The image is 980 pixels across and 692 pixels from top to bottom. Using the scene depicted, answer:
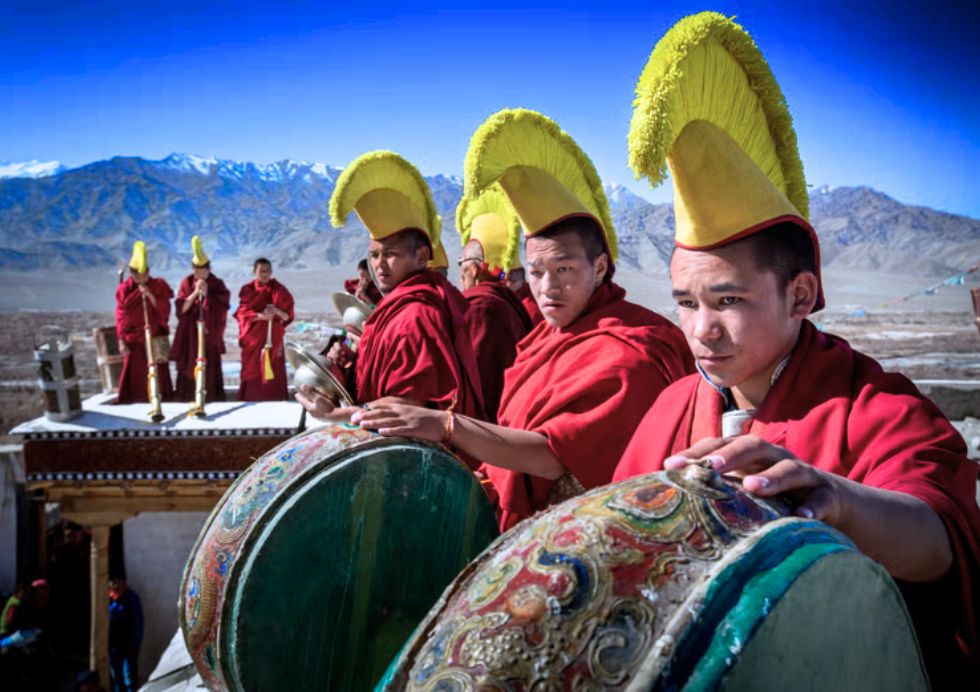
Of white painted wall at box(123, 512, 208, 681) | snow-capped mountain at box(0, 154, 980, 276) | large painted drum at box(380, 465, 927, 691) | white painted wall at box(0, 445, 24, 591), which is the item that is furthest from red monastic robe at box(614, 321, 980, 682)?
snow-capped mountain at box(0, 154, 980, 276)

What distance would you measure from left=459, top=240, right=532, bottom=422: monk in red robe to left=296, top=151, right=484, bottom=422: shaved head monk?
1.22 feet

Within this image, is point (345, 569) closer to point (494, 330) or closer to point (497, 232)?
point (494, 330)

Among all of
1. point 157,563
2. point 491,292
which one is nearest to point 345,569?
point 491,292

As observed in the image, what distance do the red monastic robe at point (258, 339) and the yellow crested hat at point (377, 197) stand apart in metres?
7.59

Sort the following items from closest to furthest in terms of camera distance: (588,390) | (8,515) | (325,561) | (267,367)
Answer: (325,561) → (588,390) → (8,515) → (267,367)

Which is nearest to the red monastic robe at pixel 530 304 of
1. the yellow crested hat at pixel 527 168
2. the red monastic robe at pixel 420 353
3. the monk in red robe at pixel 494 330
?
the monk in red robe at pixel 494 330

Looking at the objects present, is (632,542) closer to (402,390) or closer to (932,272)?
(402,390)

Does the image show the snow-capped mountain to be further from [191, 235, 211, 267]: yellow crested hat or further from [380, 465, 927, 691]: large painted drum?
[380, 465, 927, 691]: large painted drum

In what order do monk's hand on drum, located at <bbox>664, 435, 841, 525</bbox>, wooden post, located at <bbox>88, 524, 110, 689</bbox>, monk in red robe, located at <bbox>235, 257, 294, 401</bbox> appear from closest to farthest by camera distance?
monk's hand on drum, located at <bbox>664, 435, 841, 525</bbox> → wooden post, located at <bbox>88, 524, 110, 689</bbox> → monk in red robe, located at <bbox>235, 257, 294, 401</bbox>

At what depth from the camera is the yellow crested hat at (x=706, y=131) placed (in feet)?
4.00

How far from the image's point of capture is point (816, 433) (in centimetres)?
121

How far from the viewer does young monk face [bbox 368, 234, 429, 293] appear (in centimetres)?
303

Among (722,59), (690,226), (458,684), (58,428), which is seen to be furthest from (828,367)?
(58,428)

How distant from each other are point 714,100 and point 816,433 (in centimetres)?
57
